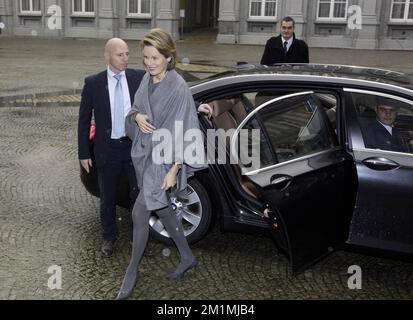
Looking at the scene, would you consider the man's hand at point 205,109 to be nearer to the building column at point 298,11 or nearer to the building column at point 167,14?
the building column at point 298,11

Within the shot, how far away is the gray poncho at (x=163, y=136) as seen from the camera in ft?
10.8

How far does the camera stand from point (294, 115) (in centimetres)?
414

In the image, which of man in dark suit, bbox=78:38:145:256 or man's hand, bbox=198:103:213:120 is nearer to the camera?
man's hand, bbox=198:103:213:120

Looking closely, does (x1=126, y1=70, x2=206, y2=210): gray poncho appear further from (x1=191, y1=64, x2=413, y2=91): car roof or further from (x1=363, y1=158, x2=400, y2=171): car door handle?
(x1=363, y1=158, x2=400, y2=171): car door handle

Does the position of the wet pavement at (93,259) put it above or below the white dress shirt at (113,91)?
below

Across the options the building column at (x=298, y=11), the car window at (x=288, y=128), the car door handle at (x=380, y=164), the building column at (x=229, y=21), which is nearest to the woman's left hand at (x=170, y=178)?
the car window at (x=288, y=128)

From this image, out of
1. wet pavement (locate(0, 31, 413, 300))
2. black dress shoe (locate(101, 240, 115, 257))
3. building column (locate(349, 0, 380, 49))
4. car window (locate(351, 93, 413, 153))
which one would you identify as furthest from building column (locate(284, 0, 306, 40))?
black dress shoe (locate(101, 240, 115, 257))

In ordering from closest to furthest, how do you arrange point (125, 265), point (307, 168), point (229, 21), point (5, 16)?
point (307, 168) → point (125, 265) → point (229, 21) → point (5, 16)

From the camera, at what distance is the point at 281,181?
10.9ft

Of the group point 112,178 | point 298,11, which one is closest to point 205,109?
point 112,178

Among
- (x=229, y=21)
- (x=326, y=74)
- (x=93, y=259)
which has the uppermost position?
(x=229, y=21)

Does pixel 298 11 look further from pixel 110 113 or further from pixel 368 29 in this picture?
pixel 110 113

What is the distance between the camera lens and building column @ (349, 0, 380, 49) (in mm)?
23141

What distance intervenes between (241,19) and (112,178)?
72.7 feet
